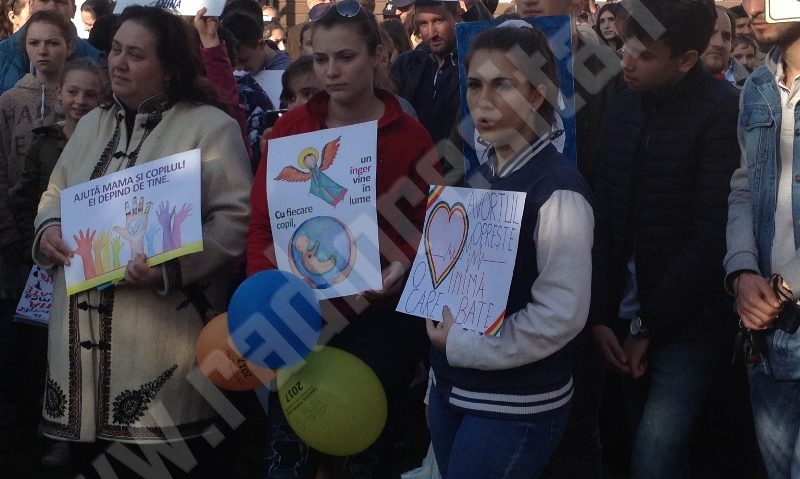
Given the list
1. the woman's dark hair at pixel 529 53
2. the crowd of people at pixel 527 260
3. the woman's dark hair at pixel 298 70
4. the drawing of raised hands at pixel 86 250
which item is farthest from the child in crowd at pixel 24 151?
the woman's dark hair at pixel 529 53

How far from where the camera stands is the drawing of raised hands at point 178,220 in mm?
3525

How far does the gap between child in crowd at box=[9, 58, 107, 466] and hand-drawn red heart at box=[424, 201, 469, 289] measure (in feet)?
6.90

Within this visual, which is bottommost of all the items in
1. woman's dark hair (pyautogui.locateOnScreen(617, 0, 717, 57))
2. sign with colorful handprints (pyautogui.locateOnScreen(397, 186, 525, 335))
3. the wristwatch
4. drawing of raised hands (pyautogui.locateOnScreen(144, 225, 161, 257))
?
the wristwatch

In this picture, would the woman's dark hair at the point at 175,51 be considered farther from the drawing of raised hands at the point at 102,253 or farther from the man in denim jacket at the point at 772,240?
the man in denim jacket at the point at 772,240


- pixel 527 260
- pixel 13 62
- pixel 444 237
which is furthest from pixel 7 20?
pixel 527 260

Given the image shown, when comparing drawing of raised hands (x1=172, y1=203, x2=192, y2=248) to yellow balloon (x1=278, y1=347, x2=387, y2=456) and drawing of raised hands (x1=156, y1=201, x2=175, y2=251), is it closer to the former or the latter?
drawing of raised hands (x1=156, y1=201, x2=175, y2=251)

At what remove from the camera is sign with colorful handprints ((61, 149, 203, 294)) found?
3.54 metres

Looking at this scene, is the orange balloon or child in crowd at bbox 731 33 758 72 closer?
the orange balloon

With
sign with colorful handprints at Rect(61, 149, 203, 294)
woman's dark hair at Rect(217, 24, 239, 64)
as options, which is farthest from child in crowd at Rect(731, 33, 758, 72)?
sign with colorful handprints at Rect(61, 149, 203, 294)

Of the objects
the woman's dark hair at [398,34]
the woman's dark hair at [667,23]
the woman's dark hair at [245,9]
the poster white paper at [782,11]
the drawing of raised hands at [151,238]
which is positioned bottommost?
the woman's dark hair at [398,34]

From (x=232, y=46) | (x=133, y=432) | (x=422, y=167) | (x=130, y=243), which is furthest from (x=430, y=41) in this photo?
(x=133, y=432)

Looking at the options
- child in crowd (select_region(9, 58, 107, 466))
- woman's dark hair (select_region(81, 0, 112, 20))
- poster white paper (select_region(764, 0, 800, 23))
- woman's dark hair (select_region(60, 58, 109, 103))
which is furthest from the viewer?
woman's dark hair (select_region(81, 0, 112, 20))

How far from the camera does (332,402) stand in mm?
3199

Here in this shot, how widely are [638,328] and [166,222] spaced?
5.29ft
